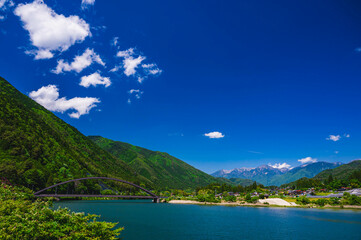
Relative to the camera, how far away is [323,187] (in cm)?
18688

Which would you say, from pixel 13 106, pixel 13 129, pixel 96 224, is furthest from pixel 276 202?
pixel 13 106

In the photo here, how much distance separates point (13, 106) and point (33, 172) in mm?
87741

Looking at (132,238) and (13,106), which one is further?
(13,106)

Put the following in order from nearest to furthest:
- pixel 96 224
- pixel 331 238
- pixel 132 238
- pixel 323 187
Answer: pixel 96 224 → pixel 132 238 → pixel 331 238 → pixel 323 187

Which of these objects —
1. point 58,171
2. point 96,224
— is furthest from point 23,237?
point 58,171

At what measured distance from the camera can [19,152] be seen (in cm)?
12038

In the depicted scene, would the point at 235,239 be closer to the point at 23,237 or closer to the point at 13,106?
the point at 23,237

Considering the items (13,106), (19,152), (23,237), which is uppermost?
(13,106)

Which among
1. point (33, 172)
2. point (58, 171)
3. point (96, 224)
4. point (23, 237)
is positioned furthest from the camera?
point (58, 171)

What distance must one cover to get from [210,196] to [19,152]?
124 meters

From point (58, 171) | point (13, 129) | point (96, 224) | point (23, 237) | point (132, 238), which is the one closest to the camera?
point (23, 237)

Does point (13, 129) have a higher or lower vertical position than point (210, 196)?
higher

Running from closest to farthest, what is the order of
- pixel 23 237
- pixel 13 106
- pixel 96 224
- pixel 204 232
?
pixel 23 237 → pixel 96 224 → pixel 204 232 → pixel 13 106

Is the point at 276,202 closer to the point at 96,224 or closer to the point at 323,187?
the point at 323,187
